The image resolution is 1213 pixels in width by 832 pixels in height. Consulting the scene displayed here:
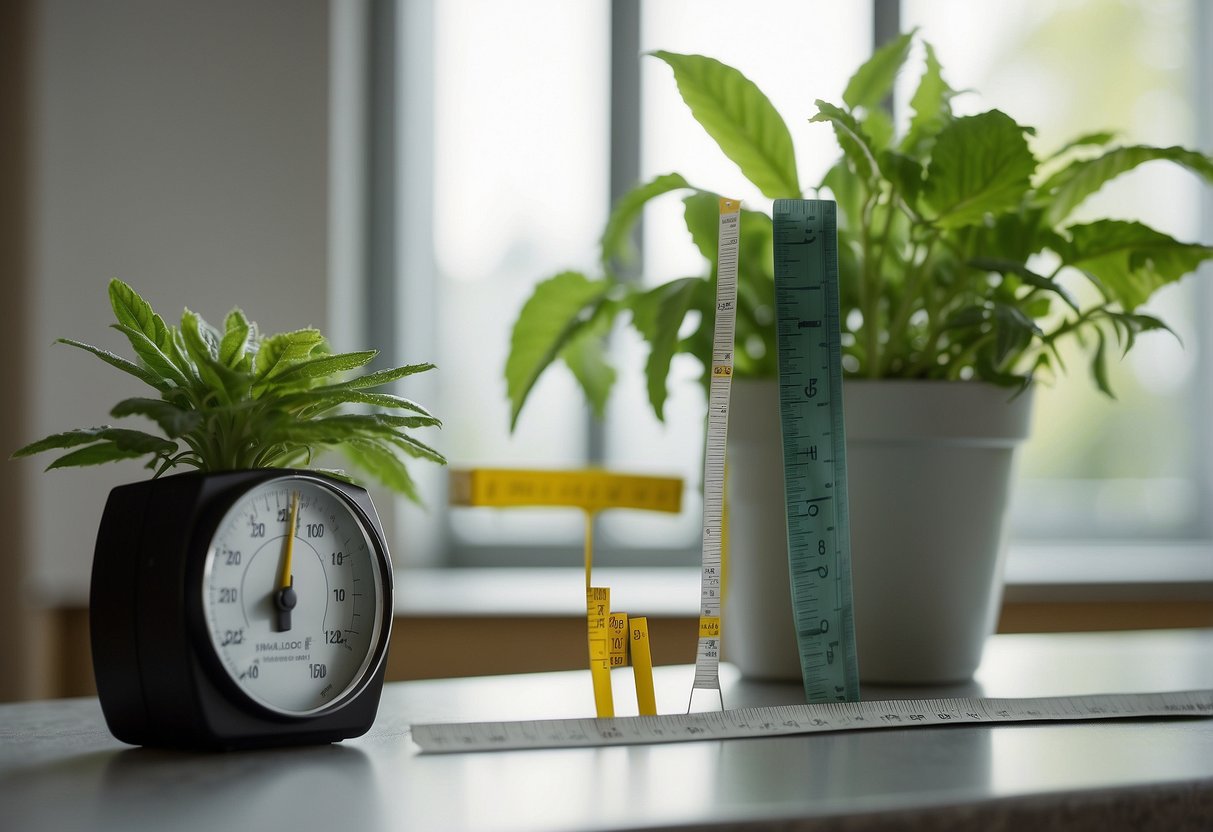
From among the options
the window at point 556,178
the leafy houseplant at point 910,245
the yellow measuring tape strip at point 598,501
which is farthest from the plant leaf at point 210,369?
the window at point 556,178

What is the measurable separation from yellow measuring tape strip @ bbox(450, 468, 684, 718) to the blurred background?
114 cm

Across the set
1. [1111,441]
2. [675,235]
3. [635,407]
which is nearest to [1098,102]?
[1111,441]

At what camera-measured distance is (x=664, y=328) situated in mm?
729

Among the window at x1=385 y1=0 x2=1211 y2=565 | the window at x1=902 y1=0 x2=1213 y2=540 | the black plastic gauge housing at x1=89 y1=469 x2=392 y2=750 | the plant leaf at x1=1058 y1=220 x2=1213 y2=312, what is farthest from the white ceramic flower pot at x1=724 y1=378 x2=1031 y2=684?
the window at x1=902 y1=0 x2=1213 y2=540

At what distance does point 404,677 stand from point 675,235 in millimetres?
1214

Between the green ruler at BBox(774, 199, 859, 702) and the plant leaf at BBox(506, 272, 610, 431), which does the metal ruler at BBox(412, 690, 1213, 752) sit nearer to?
the green ruler at BBox(774, 199, 859, 702)

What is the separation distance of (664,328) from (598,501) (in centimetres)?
13

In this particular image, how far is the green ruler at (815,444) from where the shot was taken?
0.63m

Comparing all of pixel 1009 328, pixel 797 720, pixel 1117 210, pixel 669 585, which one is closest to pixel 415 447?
pixel 797 720

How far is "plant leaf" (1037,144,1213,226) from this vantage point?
70cm

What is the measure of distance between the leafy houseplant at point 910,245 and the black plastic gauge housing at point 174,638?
325 mm

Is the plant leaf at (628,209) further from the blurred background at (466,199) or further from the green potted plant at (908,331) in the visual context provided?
the blurred background at (466,199)

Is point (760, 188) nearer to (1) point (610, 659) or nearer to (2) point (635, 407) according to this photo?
(1) point (610, 659)

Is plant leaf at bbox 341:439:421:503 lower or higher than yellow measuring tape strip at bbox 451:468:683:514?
higher
